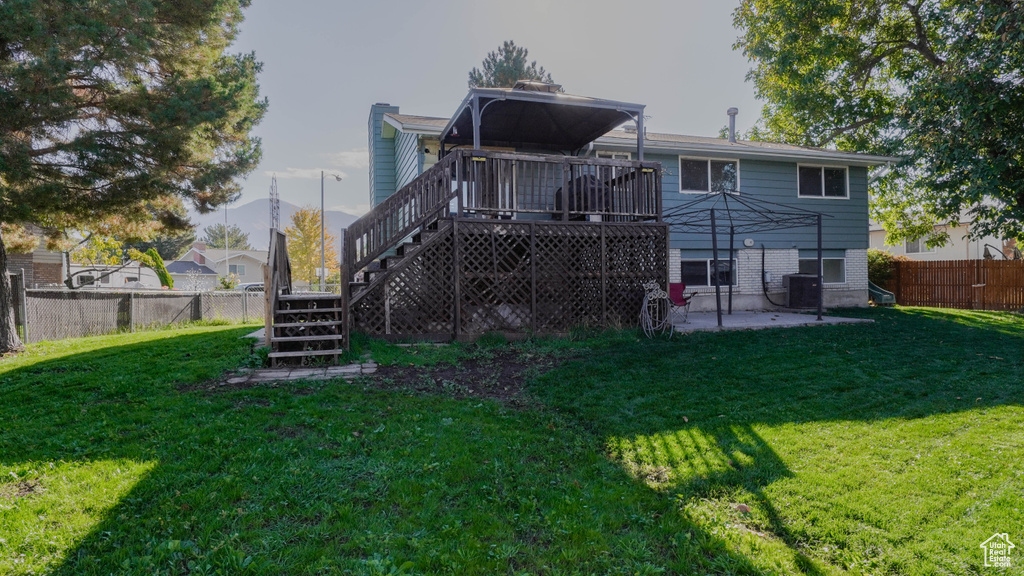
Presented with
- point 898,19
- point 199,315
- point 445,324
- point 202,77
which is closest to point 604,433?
point 445,324

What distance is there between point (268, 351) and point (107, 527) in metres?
4.55

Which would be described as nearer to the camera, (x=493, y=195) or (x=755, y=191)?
(x=493, y=195)

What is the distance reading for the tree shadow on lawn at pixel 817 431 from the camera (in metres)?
2.60

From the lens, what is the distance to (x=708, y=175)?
1319 centimetres

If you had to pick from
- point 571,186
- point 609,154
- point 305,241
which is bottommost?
point 571,186

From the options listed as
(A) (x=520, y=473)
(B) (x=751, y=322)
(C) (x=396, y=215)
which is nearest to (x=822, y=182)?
(B) (x=751, y=322)

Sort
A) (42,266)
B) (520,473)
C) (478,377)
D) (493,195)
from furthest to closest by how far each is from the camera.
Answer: (42,266), (493,195), (478,377), (520,473)

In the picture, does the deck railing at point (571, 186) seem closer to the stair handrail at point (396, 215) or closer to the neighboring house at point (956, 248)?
the stair handrail at point (396, 215)

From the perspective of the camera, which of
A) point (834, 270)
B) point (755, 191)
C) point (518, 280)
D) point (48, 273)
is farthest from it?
point (48, 273)

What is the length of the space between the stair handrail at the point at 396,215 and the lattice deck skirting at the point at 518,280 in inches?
16.4

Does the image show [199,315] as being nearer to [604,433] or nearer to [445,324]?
[445,324]

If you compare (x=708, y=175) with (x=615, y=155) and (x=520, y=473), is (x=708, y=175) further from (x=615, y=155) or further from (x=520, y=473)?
(x=520, y=473)

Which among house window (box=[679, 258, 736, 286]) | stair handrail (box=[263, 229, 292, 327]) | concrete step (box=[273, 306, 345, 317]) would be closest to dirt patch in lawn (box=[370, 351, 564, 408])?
concrete step (box=[273, 306, 345, 317])

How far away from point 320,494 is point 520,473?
3.97ft
